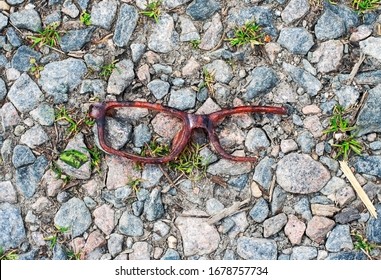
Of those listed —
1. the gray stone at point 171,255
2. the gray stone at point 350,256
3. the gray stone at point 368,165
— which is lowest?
the gray stone at point 350,256

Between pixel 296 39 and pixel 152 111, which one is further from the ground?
pixel 296 39

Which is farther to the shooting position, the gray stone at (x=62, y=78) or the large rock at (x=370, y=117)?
the gray stone at (x=62, y=78)

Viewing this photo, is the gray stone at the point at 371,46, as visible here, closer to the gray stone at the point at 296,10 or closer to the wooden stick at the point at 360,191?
the gray stone at the point at 296,10

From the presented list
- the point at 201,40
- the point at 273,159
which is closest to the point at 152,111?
the point at 201,40

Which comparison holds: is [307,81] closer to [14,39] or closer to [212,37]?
[212,37]

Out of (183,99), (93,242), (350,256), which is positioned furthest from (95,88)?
(350,256)

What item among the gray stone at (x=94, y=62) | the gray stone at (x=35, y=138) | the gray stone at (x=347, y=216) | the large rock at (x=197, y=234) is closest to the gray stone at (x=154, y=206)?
the large rock at (x=197, y=234)

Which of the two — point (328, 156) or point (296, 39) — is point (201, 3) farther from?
point (328, 156)
